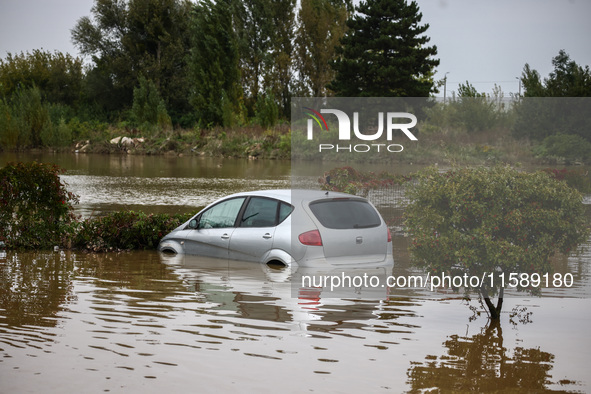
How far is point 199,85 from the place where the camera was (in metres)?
63.1

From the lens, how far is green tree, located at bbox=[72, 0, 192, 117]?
233 ft

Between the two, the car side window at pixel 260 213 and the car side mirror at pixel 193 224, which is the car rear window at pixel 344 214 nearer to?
the car side window at pixel 260 213

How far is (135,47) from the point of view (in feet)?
235

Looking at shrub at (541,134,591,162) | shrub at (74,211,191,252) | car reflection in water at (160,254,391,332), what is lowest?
car reflection in water at (160,254,391,332)

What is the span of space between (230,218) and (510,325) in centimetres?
503

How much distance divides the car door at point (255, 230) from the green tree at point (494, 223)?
9.83ft

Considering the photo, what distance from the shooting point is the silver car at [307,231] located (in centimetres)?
956

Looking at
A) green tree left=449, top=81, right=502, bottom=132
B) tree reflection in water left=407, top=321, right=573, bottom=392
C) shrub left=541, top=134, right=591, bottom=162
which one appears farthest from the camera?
green tree left=449, top=81, right=502, bottom=132

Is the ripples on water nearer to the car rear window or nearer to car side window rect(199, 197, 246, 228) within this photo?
the car rear window

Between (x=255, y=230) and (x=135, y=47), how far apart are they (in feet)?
212

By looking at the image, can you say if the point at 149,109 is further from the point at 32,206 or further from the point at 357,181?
the point at 32,206

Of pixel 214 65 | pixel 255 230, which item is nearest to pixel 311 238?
pixel 255 230

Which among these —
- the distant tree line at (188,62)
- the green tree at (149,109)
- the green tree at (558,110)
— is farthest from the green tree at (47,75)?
the green tree at (558,110)

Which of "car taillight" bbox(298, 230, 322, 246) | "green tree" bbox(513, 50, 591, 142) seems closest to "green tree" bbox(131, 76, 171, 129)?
"green tree" bbox(513, 50, 591, 142)
